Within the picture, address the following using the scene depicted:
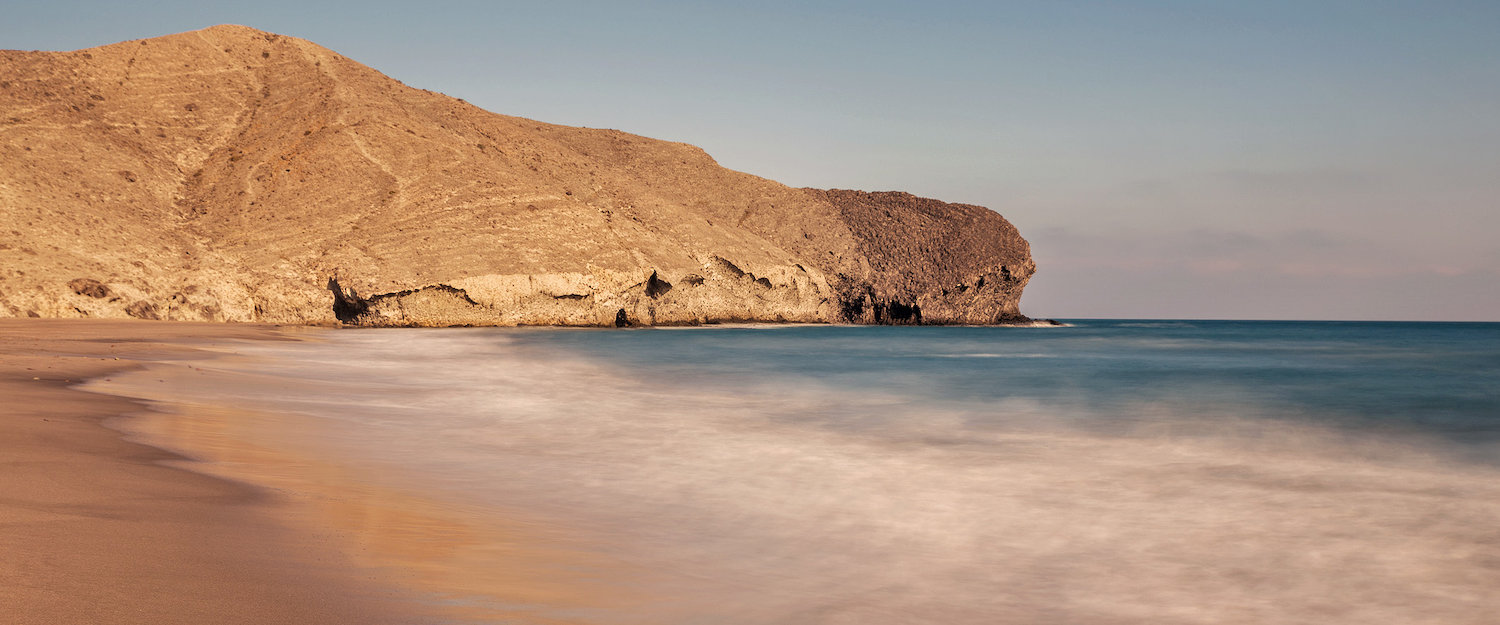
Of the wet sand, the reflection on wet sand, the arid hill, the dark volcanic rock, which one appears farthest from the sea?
the dark volcanic rock

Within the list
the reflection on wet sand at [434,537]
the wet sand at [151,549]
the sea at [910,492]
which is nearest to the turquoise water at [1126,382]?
the sea at [910,492]

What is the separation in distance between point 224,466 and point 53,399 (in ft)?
12.7

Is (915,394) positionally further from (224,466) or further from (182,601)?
(182,601)

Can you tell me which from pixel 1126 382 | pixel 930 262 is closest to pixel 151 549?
pixel 1126 382

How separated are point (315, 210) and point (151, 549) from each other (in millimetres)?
50455

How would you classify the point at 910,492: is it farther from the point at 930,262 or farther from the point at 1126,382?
the point at 930,262

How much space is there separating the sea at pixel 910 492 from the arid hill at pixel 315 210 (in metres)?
29.5

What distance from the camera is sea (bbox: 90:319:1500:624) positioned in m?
4.68

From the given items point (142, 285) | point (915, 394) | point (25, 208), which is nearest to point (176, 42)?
point (25, 208)

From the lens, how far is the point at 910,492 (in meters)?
7.65

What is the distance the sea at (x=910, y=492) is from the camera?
4.68m

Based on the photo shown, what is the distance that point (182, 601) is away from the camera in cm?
334

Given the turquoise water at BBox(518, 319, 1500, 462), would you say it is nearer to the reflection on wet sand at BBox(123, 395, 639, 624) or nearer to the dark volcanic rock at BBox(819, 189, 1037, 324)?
the reflection on wet sand at BBox(123, 395, 639, 624)

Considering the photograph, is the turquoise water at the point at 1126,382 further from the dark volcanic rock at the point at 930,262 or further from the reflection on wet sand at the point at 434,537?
the dark volcanic rock at the point at 930,262
